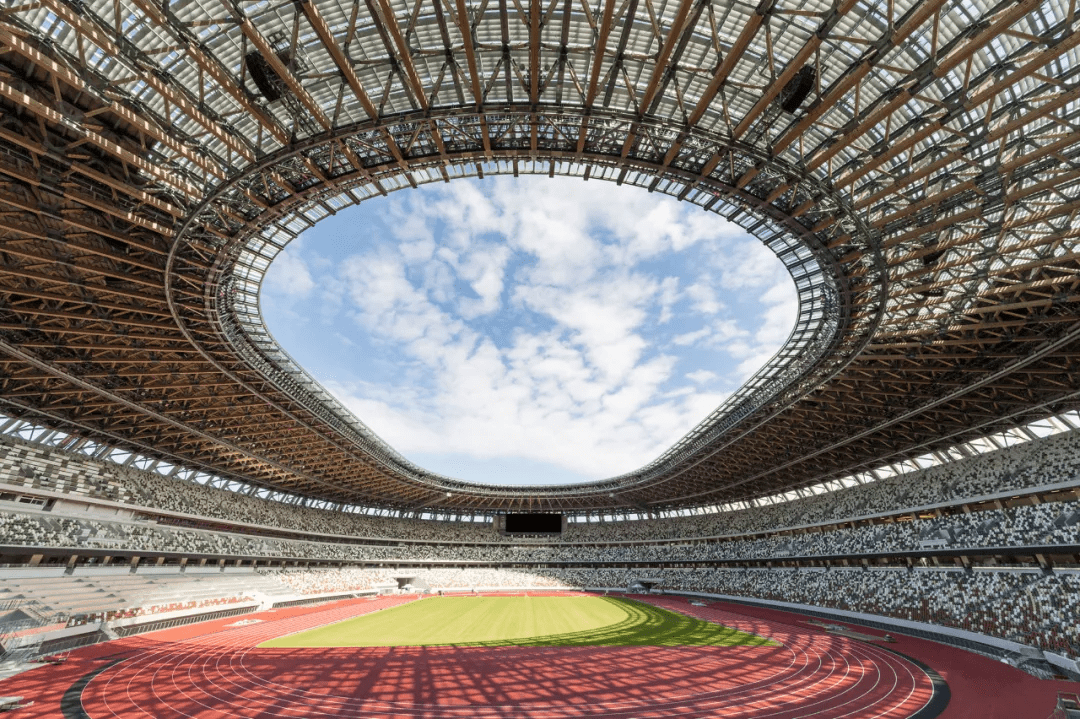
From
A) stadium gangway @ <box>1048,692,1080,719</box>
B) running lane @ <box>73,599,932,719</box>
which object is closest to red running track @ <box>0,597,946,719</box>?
running lane @ <box>73,599,932,719</box>

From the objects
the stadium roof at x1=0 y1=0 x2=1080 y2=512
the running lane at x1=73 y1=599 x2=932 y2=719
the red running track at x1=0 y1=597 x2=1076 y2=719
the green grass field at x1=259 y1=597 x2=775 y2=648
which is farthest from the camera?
the green grass field at x1=259 y1=597 x2=775 y2=648

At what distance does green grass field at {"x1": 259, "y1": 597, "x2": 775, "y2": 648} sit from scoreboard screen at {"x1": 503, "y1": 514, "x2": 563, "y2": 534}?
28.9 meters

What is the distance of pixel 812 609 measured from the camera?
47.4 m

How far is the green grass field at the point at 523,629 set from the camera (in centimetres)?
3634

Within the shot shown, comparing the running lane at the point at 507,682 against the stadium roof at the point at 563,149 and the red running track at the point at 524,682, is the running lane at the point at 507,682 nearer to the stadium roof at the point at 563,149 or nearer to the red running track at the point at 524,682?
the red running track at the point at 524,682

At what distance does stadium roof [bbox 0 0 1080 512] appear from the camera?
13.4 meters

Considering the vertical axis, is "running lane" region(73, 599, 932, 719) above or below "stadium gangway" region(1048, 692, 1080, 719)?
below

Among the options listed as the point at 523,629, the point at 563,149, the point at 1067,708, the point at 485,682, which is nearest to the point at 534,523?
the point at 523,629

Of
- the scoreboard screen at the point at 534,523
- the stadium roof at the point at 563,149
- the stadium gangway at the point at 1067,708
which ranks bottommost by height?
the stadium gangway at the point at 1067,708

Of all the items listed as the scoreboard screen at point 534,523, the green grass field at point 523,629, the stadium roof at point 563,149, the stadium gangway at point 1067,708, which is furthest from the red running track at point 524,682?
the scoreboard screen at point 534,523

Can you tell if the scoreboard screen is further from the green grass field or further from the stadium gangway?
the stadium gangway

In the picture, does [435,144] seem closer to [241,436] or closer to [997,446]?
A: [241,436]

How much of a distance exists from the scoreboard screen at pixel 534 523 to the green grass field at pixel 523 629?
94.8 ft

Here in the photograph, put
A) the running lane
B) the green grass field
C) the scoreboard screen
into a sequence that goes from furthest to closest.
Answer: the scoreboard screen < the green grass field < the running lane
